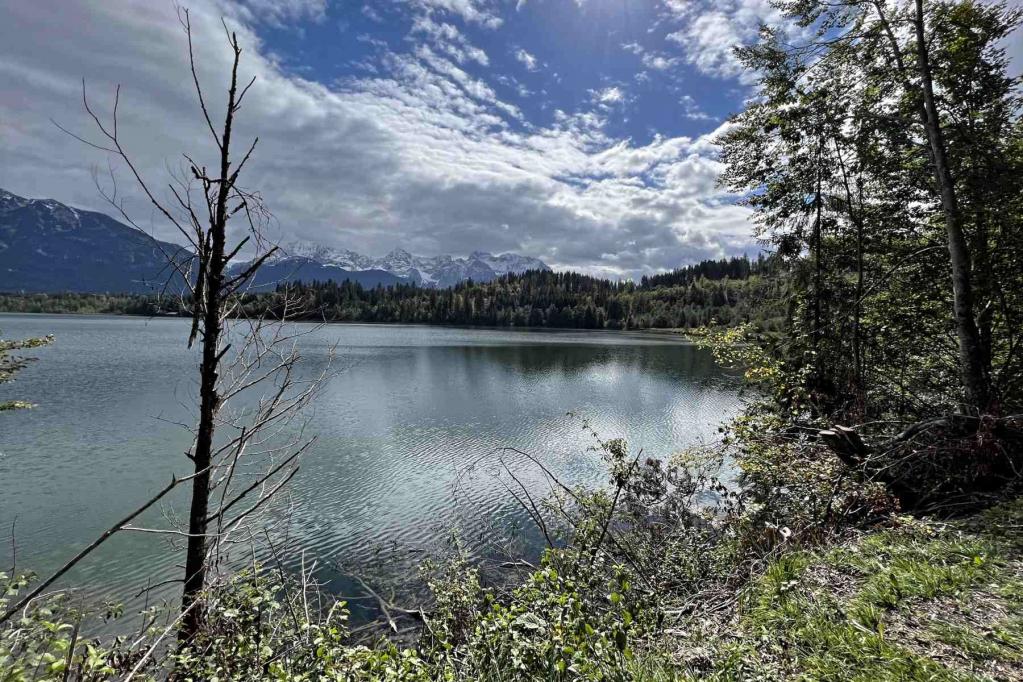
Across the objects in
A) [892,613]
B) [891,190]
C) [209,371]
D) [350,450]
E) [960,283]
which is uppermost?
[891,190]

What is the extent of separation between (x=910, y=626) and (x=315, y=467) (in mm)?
19411

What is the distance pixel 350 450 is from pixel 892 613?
68.3ft

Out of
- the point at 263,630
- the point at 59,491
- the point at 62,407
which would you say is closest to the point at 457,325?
the point at 62,407

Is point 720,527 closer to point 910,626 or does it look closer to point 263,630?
point 910,626

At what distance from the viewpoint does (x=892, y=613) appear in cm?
439

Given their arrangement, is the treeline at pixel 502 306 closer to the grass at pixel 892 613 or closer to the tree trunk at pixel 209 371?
the grass at pixel 892 613

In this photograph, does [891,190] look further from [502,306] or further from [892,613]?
[502,306]

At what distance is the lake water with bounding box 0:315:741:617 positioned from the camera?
13.3 m

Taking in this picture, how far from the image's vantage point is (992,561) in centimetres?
496

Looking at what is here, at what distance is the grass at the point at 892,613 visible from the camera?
3.71 metres

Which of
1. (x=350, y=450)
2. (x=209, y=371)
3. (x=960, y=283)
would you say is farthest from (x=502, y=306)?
(x=209, y=371)

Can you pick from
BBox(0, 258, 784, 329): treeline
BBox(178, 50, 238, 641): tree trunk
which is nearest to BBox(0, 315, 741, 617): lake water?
BBox(178, 50, 238, 641): tree trunk

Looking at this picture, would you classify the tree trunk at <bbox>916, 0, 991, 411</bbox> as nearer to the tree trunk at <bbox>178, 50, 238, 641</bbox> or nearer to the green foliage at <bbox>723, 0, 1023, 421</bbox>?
the green foliage at <bbox>723, 0, 1023, 421</bbox>

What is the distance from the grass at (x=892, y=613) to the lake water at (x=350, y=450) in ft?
19.3
